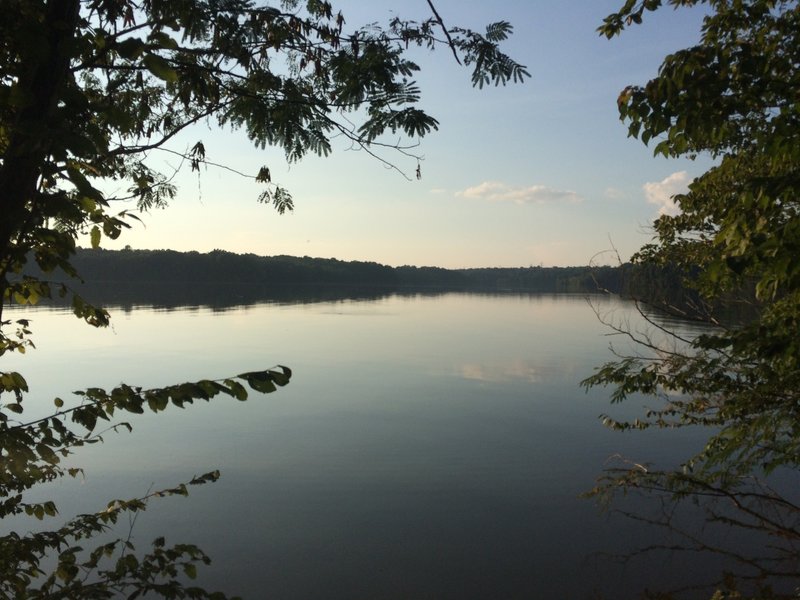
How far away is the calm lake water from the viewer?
8219 mm

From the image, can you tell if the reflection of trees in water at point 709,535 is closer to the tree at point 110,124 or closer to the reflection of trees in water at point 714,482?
the reflection of trees in water at point 714,482

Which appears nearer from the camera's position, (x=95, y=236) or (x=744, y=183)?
(x=95, y=236)

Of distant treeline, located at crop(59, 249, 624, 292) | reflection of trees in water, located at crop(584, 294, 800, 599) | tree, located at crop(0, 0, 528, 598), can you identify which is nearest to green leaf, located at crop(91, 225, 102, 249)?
tree, located at crop(0, 0, 528, 598)

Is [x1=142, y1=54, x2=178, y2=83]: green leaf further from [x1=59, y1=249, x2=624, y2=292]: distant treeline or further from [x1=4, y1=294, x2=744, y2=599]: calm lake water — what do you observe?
[x1=59, y1=249, x2=624, y2=292]: distant treeline

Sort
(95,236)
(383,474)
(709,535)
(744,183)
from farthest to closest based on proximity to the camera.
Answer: (383,474) < (709,535) < (744,183) < (95,236)

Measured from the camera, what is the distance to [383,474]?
38.7 ft

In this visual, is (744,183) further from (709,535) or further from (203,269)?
(203,269)

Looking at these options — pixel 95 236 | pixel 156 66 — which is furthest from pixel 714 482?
pixel 156 66

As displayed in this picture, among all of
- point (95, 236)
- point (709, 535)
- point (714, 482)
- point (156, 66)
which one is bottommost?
point (709, 535)

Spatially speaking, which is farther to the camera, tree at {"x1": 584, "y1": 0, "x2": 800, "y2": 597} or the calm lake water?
the calm lake water

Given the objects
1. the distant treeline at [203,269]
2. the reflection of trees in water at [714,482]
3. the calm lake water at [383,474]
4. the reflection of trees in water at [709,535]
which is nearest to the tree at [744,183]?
the reflection of trees in water at [714,482]

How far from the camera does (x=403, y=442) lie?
13.9 meters

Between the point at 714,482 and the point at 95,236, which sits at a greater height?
the point at 95,236

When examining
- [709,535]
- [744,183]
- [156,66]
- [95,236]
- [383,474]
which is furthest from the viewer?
[383,474]
